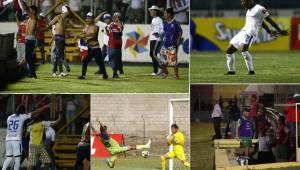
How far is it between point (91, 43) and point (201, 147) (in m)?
1.89

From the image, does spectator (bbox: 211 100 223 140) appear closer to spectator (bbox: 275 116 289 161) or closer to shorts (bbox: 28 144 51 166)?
spectator (bbox: 275 116 289 161)

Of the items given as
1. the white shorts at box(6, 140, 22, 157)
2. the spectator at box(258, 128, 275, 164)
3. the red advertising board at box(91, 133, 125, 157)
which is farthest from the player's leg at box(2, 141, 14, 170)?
the spectator at box(258, 128, 275, 164)

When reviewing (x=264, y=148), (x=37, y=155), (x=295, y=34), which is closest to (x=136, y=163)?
(x=37, y=155)

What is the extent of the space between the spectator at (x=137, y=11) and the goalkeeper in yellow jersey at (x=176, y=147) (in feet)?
4.56

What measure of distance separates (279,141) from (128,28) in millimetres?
2340

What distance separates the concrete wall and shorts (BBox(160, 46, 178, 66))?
43 centimetres

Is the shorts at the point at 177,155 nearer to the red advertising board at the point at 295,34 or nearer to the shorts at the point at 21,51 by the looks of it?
the shorts at the point at 21,51

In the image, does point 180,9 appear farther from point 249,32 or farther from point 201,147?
point 201,147

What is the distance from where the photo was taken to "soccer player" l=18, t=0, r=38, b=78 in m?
10.5

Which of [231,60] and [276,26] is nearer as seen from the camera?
[231,60]

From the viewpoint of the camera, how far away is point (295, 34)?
40.1ft

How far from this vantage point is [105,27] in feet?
34.7

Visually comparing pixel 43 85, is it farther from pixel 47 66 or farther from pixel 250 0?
pixel 250 0

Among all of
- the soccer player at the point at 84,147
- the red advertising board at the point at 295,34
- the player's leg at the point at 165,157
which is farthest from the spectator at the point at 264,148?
the soccer player at the point at 84,147
